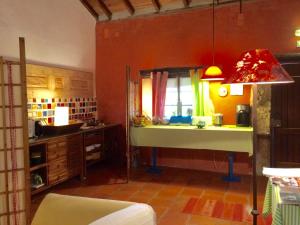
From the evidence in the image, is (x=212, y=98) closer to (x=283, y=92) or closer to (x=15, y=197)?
(x=283, y=92)

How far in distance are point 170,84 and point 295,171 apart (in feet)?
11.1

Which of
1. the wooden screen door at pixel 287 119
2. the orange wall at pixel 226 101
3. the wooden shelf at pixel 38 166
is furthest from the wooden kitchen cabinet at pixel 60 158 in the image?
the wooden screen door at pixel 287 119

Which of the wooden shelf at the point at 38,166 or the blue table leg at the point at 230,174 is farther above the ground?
the wooden shelf at the point at 38,166

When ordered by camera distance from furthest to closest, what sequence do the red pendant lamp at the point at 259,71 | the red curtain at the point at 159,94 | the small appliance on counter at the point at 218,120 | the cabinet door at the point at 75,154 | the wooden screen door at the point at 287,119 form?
1. the red curtain at the point at 159,94
2. the small appliance on counter at the point at 218,120
3. the wooden screen door at the point at 287,119
4. the cabinet door at the point at 75,154
5. the red pendant lamp at the point at 259,71

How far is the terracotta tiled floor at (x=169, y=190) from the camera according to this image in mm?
3218

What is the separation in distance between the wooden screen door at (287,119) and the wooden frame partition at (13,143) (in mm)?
3865

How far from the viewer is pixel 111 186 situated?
427 centimetres

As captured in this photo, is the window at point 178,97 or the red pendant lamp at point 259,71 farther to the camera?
the window at point 178,97

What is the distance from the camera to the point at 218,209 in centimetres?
337

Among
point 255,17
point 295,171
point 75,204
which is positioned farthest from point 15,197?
point 255,17

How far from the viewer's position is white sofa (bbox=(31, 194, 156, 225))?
64.0 inches

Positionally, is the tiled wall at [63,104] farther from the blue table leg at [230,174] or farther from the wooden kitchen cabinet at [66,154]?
the blue table leg at [230,174]

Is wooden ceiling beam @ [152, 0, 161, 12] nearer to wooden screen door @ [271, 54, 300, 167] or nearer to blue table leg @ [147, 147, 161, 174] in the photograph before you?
wooden screen door @ [271, 54, 300, 167]

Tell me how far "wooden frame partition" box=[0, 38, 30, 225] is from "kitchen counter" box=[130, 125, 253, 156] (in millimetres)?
2457
